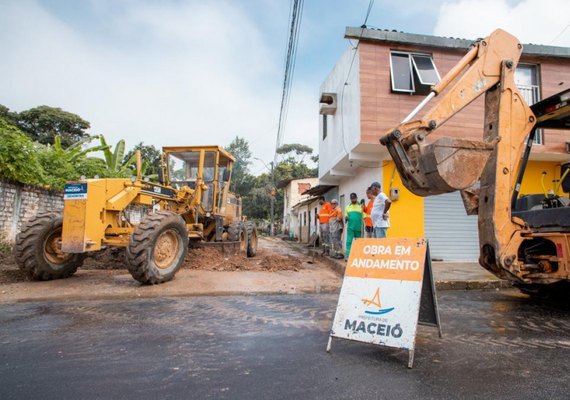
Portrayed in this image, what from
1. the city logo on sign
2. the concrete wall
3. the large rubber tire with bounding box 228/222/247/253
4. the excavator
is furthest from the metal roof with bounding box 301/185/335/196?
the city logo on sign

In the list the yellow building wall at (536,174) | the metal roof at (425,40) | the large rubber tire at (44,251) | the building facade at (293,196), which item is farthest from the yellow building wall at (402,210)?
the building facade at (293,196)

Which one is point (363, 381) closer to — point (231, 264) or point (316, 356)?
point (316, 356)

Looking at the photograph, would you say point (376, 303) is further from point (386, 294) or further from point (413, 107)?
point (413, 107)

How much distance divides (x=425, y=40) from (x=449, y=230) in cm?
549

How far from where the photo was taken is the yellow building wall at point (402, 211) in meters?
10.6

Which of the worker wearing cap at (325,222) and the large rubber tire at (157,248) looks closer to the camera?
the large rubber tire at (157,248)

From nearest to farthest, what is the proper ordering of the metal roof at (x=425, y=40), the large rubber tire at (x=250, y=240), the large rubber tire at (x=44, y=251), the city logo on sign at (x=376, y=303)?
1. the city logo on sign at (x=376, y=303)
2. the large rubber tire at (x=44, y=251)
3. the metal roof at (x=425, y=40)
4. the large rubber tire at (x=250, y=240)

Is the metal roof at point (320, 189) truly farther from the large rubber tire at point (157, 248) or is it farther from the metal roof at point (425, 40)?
the large rubber tire at point (157, 248)

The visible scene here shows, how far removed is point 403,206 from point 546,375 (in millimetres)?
8007

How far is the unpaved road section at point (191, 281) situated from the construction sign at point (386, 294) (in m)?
2.82

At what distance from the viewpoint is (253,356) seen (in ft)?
10.7

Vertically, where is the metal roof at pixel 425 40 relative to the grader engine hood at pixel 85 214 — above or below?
above

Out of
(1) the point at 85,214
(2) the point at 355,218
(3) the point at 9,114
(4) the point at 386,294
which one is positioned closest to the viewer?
(4) the point at 386,294

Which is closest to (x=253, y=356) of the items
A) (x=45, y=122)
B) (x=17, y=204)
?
(x=17, y=204)
